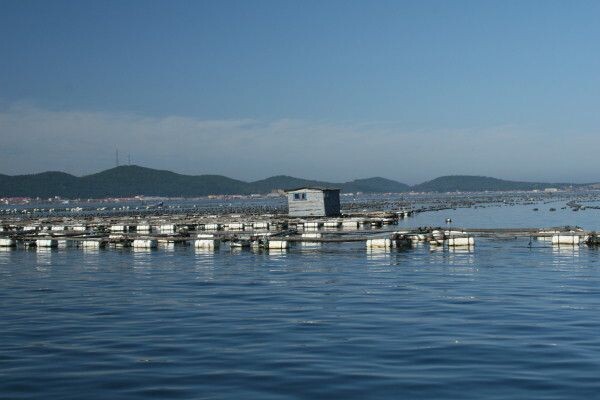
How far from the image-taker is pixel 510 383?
52.7 feet

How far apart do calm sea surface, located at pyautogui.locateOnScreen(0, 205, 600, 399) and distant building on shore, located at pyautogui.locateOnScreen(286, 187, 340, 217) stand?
40261 mm

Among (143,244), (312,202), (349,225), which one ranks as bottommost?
(143,244)

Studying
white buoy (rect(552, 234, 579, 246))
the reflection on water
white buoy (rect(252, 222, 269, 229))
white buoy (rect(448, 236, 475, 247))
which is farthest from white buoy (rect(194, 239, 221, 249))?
white buoy (rect(552, 234, 579, 246))

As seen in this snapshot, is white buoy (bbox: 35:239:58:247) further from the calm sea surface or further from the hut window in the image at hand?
the hut window

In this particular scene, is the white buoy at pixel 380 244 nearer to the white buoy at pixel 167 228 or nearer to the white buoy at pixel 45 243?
the white buoy at pixel 45 243

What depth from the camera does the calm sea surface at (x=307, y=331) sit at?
16359 mm

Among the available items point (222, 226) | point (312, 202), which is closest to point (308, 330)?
point (222, 226)

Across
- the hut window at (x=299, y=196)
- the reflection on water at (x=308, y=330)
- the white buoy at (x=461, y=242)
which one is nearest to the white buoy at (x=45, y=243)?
the reflection on water at (x=308, y=330)

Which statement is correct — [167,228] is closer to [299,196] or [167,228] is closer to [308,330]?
[299,196]

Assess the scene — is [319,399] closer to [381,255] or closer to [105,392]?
[105,392]

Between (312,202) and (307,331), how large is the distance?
199ft

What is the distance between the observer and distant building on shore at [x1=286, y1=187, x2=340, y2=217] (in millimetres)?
82125

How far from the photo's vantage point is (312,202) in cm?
8288

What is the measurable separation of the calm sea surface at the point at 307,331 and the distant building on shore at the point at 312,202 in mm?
40261
